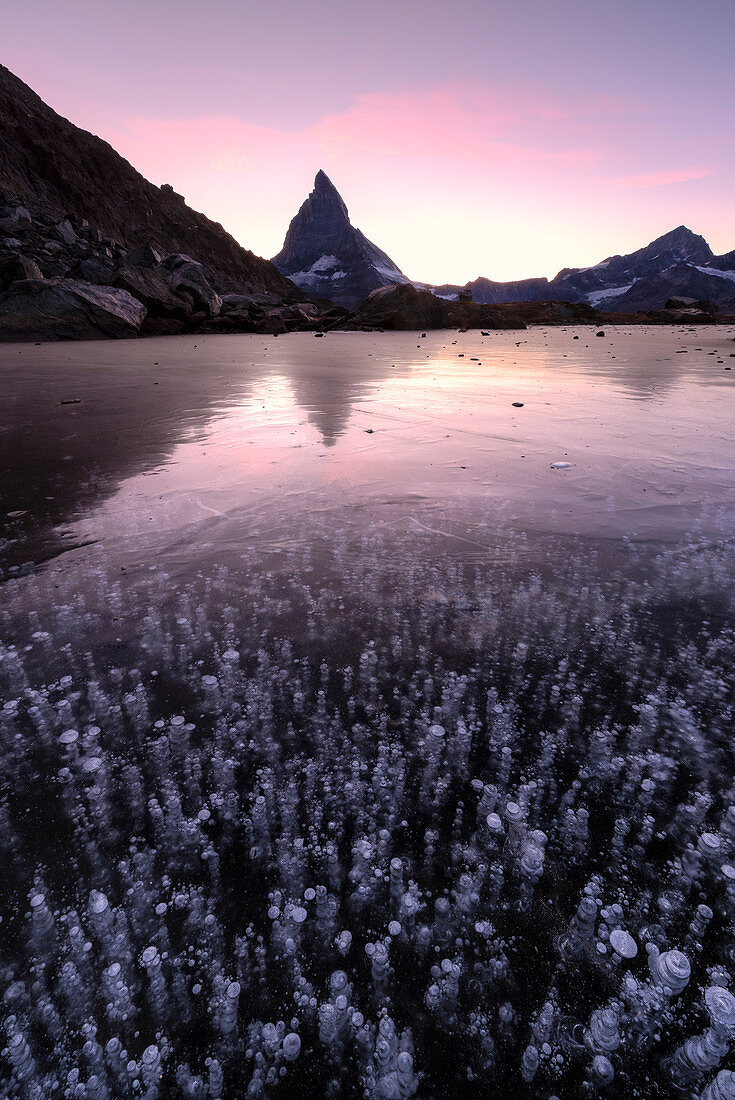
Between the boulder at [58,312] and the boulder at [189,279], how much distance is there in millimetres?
5240

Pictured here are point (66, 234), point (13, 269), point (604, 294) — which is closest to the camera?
point (13, 269)

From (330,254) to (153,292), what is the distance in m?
125

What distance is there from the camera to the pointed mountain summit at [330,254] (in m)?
115

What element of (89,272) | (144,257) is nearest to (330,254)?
(144,257)

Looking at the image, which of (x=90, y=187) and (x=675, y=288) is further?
(x=675, y=288)

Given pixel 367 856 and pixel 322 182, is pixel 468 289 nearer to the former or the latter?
pixel 322 182

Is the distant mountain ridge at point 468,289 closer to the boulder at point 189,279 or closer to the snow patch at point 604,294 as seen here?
the snow patch at point 604,294

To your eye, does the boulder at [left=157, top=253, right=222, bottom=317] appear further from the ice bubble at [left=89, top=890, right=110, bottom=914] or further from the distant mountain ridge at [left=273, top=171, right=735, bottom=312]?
the distant mountain ridge at [left=273, top=171, right=735, bottom=312]

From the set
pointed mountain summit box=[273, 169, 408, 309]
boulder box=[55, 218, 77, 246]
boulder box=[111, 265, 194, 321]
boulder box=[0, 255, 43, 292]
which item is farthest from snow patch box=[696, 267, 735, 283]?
boulder box=[0, 255, 43, 292]

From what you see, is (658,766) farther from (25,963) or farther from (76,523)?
(76,523)

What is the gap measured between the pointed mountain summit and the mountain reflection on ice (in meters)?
120

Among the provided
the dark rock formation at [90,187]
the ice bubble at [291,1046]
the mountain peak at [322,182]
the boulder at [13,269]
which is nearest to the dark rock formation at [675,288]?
the mountain peak at [322,182]

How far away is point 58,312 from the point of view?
42.7ft

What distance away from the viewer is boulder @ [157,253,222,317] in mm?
18781
